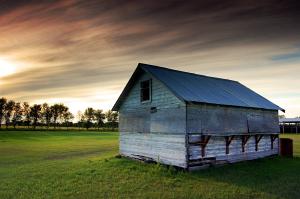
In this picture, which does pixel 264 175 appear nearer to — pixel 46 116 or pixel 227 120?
pixel 227 120

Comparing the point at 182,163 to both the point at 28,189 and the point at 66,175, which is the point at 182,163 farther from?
the point at 28,189

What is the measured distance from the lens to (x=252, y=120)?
2277 centimetres

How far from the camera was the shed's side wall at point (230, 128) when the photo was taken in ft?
61.1

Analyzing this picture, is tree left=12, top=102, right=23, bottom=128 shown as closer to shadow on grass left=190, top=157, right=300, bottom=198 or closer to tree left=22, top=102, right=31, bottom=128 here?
tree left=22, top=102, right=31, bottom=128

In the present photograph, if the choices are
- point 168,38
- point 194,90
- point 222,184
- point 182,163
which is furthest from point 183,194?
point 168,38

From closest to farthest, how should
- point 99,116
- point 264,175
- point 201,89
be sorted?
1. point 264,175
2. point 201,89
3. point 99,116

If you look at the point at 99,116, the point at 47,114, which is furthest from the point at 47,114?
the point at 99,116

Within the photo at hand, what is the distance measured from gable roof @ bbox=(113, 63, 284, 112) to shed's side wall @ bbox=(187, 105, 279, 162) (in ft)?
1.74

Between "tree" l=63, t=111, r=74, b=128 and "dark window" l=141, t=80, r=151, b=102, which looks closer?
"dark window" l=141, t=80, r=151, b=102

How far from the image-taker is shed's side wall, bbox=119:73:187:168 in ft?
61.0

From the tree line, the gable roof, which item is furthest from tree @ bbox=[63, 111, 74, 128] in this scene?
the gable roof

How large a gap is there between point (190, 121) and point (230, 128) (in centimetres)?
397

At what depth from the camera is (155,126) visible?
811 inches

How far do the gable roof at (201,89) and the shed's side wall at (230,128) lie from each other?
531mm
